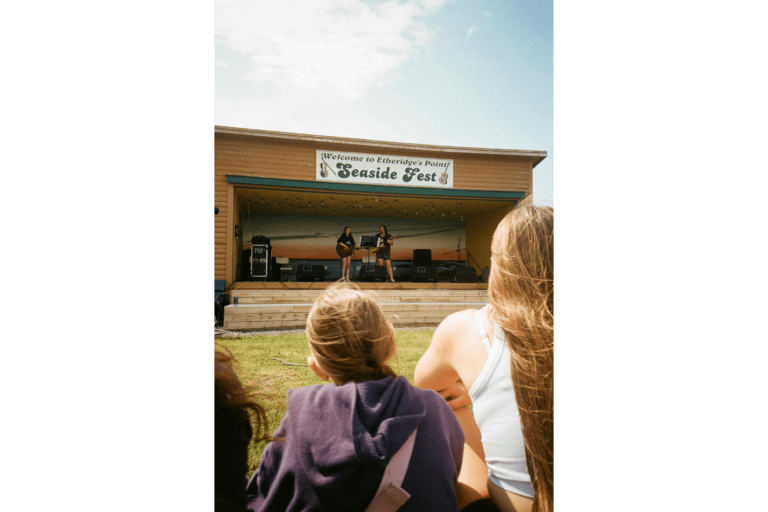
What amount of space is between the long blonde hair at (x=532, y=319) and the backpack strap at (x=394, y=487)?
0.29m

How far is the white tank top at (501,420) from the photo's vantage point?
913mm

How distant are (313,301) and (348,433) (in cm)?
591

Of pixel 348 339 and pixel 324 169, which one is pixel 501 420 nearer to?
pixel 348 339

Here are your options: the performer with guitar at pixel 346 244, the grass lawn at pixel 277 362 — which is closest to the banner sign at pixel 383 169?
the performer with guitar at pixel 346 244

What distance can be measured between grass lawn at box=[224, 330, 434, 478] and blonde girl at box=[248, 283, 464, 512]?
1.05 m

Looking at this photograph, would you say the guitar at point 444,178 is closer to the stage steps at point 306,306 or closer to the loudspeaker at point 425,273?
the loudspeaker at point 425,273

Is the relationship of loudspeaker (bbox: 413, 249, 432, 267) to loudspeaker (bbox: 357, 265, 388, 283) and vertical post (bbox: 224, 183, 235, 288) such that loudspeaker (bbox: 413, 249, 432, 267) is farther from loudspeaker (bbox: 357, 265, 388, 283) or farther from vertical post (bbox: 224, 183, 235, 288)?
vertical post (bbox: 224, 183, 235, 288)

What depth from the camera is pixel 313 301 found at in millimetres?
6559

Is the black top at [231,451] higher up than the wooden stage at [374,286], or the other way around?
the black top at [231,451]

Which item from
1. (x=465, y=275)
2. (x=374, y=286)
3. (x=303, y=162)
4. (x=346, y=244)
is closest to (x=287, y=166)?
(x=303, y=162)

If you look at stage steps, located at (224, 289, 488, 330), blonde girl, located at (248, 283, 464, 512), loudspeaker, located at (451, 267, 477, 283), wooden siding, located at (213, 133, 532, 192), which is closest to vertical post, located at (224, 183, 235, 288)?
wooden siding, located at (213, 133, 532, 192)
